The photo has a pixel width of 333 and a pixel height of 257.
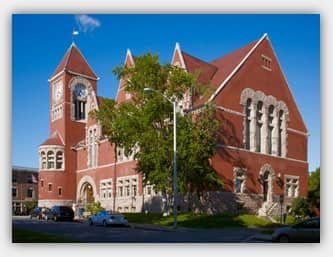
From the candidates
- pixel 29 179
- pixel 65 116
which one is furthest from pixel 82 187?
pixel 29 179

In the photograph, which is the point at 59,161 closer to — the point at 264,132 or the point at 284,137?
the point at 264,132

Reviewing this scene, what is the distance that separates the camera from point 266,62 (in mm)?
15984

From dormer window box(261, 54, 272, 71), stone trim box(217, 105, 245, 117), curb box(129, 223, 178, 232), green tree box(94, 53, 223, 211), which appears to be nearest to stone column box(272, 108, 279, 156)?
stone trim box(217, 105, 245, 117)

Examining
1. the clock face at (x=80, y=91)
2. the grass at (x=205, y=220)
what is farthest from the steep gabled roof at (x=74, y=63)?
the grass at (x=205, y=220)

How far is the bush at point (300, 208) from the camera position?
1332 centimetres

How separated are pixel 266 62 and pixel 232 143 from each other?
10.1ft

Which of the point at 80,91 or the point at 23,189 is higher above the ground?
the point at 80,91

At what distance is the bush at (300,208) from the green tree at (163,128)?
9.48ft

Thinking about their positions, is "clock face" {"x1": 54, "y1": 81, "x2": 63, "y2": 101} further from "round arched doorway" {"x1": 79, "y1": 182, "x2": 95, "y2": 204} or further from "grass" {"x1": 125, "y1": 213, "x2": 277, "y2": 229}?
"grass" {"x1": 125, "y1": 213, "x2": 277, "y2": 229}

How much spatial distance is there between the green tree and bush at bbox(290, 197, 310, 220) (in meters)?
2.89

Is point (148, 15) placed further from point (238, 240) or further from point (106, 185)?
point (106, 185)
